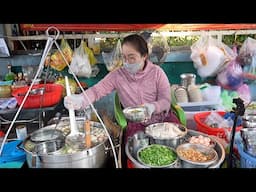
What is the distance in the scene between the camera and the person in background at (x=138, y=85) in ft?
6.40

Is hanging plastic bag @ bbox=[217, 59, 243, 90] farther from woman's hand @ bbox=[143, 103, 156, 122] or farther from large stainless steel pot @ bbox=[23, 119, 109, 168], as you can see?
large stainless steel pot @ bbox=[23, 119, 109, 168]

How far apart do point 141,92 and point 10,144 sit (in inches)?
40.2

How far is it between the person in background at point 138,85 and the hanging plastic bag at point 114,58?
706 millimetres

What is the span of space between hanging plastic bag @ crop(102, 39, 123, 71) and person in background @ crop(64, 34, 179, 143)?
2.32 feet

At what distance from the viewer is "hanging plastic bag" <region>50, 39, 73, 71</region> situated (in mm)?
2742

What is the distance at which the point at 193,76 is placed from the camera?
292 centimetres

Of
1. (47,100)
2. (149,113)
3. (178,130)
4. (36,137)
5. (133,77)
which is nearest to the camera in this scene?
(36,137)

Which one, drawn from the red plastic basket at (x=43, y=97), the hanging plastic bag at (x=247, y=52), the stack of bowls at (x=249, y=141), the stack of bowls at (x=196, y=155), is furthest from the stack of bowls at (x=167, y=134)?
the hanging plastic bag at (x=247, y=52)

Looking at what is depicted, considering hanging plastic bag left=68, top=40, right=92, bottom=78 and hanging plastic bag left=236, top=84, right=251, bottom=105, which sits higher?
hanging plastic bag left=68, top=40, right=92, bottom=78

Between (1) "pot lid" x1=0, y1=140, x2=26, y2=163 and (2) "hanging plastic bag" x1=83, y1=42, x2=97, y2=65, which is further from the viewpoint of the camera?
(2) "hanging plastic bag" x1=83, y1=42, x2=97, y2=65

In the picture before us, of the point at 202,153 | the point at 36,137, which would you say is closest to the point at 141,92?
the point at 202,153

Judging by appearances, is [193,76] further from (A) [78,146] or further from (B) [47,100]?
(A) [78,146]

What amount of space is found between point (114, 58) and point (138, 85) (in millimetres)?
Answer: 865

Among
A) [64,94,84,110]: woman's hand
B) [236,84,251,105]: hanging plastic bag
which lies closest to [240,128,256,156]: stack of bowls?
[64,94,84,110]: woman's hand
